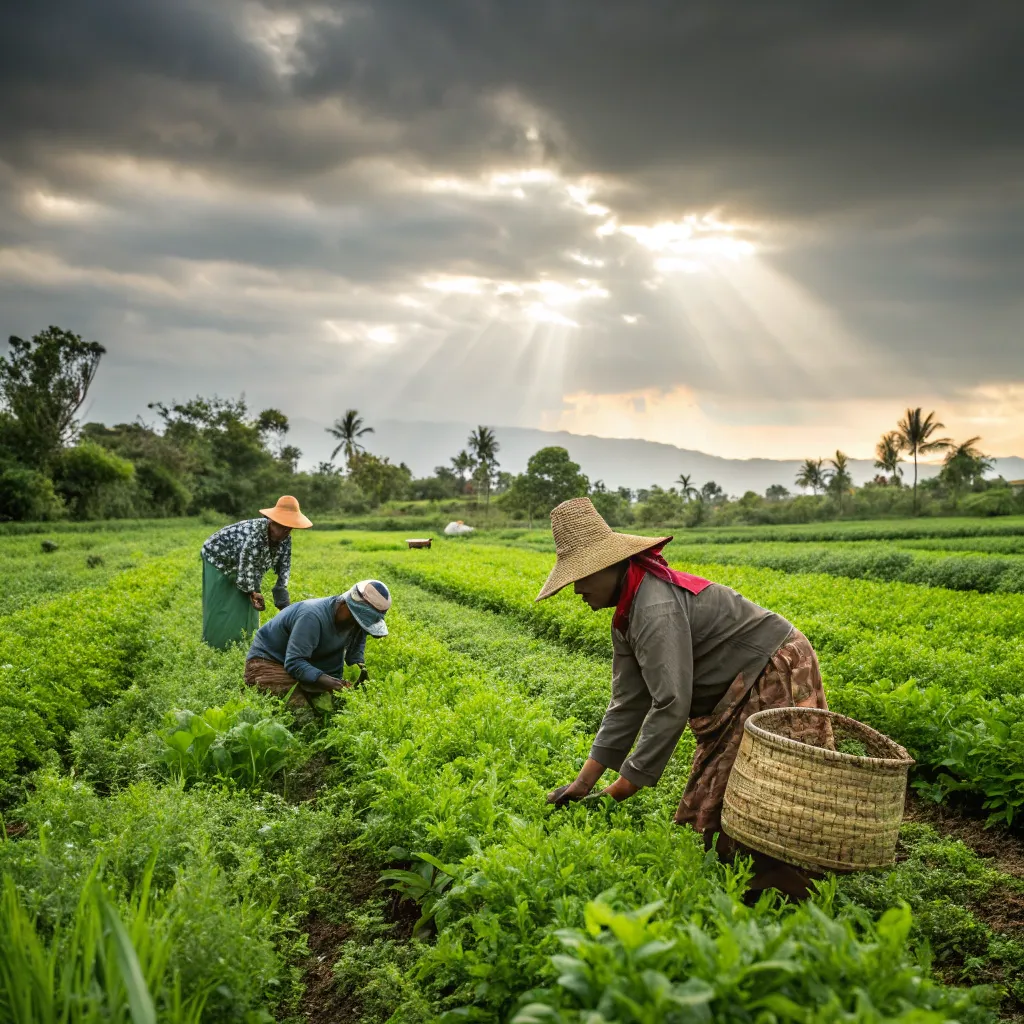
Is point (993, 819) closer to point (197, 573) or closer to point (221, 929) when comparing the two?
point (221, 929)

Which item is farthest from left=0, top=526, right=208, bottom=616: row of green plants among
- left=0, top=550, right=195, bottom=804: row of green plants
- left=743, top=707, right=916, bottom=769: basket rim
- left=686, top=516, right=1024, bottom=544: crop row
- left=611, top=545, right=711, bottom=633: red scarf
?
left=686, top=516, right=1024, bottom=544: crop row

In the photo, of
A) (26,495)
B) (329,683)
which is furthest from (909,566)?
(26,495)

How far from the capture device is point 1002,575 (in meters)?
16.1

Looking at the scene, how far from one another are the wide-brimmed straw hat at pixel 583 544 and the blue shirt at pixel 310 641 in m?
3.03

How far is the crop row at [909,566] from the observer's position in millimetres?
16375

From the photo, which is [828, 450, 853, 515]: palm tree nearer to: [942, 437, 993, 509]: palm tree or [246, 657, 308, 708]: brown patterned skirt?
[942, 437, 993, 509]: palm tree

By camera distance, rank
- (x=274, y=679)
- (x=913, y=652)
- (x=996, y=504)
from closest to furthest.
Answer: (x=274, y=679) < (x=913, y=652) < (x=996, y=504)

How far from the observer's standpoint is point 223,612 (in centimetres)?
844

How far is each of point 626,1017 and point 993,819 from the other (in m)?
4.27

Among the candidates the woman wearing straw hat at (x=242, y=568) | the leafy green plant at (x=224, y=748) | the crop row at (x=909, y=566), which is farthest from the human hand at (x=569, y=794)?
the crop row at (x=909, y=566)

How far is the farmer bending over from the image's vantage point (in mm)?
5980

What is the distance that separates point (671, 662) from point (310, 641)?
3.71m

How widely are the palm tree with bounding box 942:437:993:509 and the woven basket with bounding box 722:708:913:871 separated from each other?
7014 cm

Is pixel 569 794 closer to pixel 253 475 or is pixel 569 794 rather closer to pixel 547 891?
pixel 547 891
